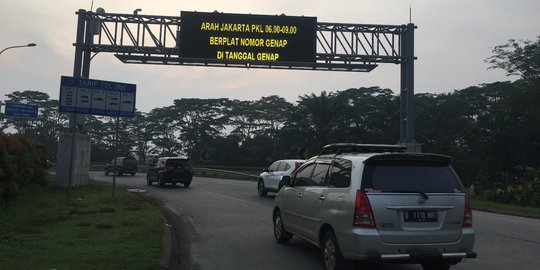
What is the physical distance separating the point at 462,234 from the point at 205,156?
134 feet

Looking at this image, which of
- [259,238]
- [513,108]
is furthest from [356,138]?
[259,238]

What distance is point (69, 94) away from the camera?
17.4m

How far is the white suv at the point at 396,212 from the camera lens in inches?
263

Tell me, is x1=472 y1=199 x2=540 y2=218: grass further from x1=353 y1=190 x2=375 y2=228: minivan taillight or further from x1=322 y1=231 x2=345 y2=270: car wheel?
x1=353 y1=190 x2=375 y2=228: minivan taillight

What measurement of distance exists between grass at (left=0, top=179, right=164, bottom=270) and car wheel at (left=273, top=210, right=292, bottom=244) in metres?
2.32

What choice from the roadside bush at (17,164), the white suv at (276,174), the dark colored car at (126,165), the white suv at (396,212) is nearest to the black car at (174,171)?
the white suv at (276,174)

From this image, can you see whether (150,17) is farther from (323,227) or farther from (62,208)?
(323,227)

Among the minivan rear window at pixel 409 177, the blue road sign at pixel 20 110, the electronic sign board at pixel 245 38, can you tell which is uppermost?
the electronic sign board at pixel 245 38

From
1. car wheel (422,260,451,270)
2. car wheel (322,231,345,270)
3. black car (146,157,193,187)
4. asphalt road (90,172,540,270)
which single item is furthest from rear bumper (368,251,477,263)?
black car (146,157,193,187)

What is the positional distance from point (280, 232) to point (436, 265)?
3457 millimetres

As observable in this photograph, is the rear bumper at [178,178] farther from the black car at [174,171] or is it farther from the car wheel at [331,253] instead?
the car wheel at [331,253]

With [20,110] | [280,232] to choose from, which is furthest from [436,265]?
[20,110]

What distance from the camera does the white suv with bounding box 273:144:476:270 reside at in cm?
668

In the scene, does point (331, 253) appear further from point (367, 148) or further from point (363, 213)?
point (367, 148)
